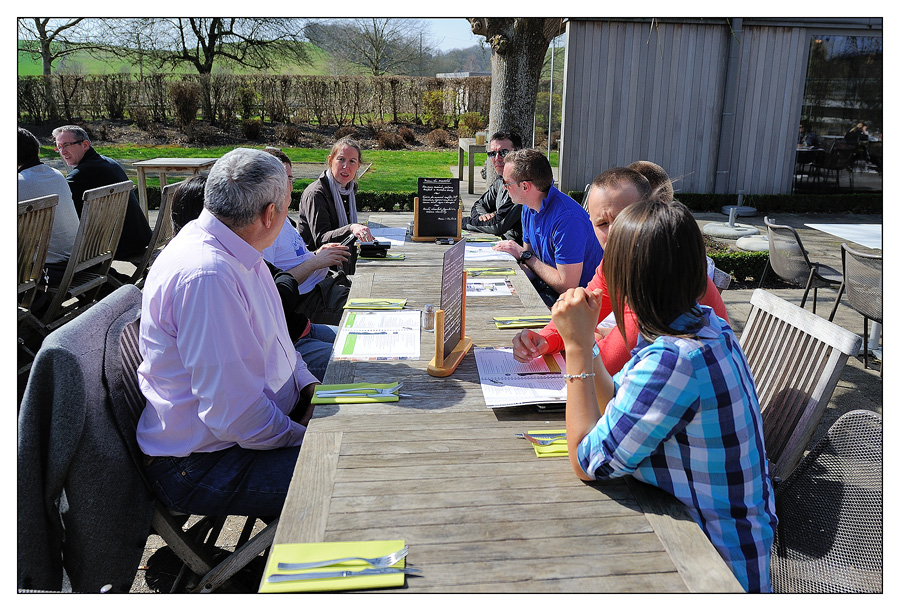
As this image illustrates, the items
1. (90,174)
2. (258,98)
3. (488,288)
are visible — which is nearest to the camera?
(488,288)

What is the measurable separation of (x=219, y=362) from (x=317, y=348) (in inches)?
45.3

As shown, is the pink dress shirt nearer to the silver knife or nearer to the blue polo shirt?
the silver knife

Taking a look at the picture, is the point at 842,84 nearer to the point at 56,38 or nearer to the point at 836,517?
the point at 836,517

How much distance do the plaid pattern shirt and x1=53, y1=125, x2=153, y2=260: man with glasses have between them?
16.3 ft

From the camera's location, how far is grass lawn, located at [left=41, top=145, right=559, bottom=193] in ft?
41.5

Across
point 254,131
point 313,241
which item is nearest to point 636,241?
point 313,241

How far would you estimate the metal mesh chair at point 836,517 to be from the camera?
1.57 metres

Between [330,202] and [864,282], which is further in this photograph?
[330,202]

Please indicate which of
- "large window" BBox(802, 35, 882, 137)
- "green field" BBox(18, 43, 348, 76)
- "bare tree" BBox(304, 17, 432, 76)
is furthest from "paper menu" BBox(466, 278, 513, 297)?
"bare tree" BBox(304, 17, 432, 76)

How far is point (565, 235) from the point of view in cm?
365

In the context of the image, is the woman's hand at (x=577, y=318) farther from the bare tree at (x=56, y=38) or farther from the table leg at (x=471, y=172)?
the bare tree at (x=56, y=38)

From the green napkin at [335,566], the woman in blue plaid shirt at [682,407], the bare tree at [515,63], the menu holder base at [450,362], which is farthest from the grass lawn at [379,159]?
the green napkin at [335,566]

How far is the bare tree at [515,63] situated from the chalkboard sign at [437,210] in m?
4.65

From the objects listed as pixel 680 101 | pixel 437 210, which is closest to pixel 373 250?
pixel 437 210
